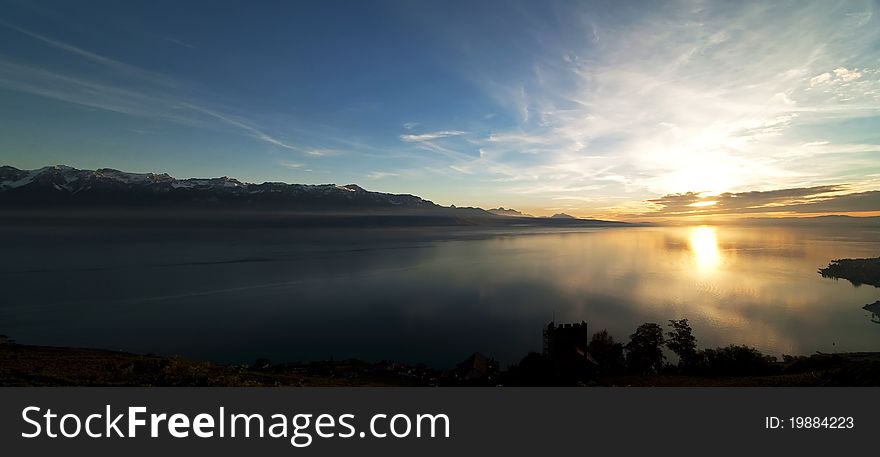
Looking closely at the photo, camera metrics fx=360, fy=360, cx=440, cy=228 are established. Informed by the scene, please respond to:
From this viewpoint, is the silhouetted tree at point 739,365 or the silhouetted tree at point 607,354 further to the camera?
the silhouetted tree at point 607,354

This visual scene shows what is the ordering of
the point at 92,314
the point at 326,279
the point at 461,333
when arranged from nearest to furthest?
the point at 461,333 → the point at 92,314 → the point at 326,279

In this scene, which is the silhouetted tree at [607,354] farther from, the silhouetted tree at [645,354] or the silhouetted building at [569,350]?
the silhouetted building at [569,350]

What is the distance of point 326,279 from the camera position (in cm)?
10944

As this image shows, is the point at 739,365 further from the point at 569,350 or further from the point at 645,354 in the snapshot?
the point at 569,350

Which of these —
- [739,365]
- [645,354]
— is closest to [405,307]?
[645,354]

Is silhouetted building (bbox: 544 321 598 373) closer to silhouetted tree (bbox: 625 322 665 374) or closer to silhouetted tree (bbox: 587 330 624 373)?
silhouetted tree (bbox: 587 330 624 373)

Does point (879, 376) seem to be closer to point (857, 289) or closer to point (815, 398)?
point (815, 398)

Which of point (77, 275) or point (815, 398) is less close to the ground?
point (815, 398)

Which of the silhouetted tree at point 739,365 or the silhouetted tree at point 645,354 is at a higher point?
the silhouetted tree at point 739,365

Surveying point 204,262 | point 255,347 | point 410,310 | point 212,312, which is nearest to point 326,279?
point 212,312

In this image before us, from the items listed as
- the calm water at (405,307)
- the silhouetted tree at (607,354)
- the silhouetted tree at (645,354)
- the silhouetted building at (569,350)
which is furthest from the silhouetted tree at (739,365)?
the calm water at (405,307)

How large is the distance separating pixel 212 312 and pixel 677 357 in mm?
81823

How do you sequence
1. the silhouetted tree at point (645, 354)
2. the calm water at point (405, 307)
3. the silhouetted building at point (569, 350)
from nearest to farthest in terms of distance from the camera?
the silhouetted building at point (569, 350) < the silhouetted tree at point (645, 354) < the calm water at point (405, 307)

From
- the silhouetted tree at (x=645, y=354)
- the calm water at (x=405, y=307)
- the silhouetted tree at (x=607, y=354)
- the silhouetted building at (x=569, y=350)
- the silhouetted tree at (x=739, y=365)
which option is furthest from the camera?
the calm water at (x=405, y=307)
